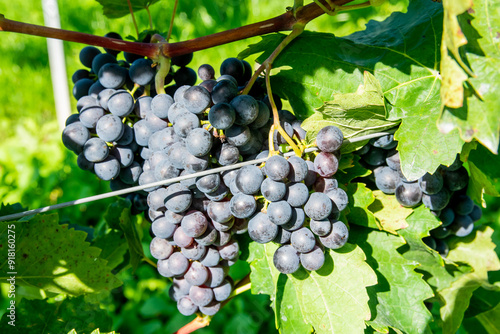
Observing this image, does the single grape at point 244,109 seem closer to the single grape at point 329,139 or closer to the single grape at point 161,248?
the single grape at point 329,139

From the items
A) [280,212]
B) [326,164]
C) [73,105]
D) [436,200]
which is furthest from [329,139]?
[73,105]

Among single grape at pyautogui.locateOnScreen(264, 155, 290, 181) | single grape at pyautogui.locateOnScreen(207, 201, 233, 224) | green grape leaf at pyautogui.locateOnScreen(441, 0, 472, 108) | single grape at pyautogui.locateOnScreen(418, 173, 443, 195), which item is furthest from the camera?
single grape at pyautogui.locateOnScreen(418, 173, 443, 195)

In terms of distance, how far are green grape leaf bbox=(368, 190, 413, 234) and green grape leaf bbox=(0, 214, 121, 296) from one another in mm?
710

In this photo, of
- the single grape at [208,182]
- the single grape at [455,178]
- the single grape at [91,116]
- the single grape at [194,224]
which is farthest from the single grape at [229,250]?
the single grape at [455,178]

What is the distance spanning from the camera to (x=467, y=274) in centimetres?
121

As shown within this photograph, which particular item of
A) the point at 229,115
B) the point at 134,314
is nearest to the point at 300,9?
the point at 229,115

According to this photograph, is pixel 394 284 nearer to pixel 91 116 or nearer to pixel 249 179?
pixel 249 179

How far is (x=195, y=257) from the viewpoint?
1.01 metres

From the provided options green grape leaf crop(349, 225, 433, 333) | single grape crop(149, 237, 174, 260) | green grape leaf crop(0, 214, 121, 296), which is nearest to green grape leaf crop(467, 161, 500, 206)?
green grape leaf crop(349, 225, 433, 333)

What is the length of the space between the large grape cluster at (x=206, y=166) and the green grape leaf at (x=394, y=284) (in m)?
0.23

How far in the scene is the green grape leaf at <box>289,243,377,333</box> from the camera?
92 centimetres

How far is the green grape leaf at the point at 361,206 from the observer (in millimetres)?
1007

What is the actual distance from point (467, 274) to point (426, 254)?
0.18 metres

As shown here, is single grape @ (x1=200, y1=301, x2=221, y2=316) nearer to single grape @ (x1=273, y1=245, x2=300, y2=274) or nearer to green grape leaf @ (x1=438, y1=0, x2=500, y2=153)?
single grape @ (x1=273, y1=245, x2=300, y2=274)
